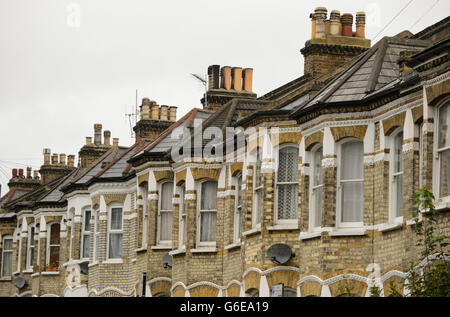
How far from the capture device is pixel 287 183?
2894 cm

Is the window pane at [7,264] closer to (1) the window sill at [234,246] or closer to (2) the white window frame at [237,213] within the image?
(1) the window sill at [234,246]

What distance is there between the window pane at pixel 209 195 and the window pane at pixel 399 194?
10.4m

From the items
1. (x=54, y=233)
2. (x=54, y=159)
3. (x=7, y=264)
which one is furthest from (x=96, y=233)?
(x=54, y=159)

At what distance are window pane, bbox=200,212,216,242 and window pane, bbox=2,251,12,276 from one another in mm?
28830

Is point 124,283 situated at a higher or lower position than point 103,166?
lower

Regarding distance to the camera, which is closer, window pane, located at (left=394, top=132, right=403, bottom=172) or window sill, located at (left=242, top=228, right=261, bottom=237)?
window pane, located at (left=394, top=132, right=403, bottom=172)

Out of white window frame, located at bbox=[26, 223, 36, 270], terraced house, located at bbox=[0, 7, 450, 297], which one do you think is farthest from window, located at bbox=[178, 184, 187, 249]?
white window frame, located at bbox=[26, 223, 36, 270]

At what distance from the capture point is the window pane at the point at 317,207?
27109 millimetres

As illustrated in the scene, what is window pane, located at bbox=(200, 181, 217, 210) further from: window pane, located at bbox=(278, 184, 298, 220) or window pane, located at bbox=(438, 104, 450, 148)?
window pane, located at bbox=(438, 104, 450, 148)

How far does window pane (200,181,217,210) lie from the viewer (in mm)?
34594

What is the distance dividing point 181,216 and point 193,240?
4.97 ft
